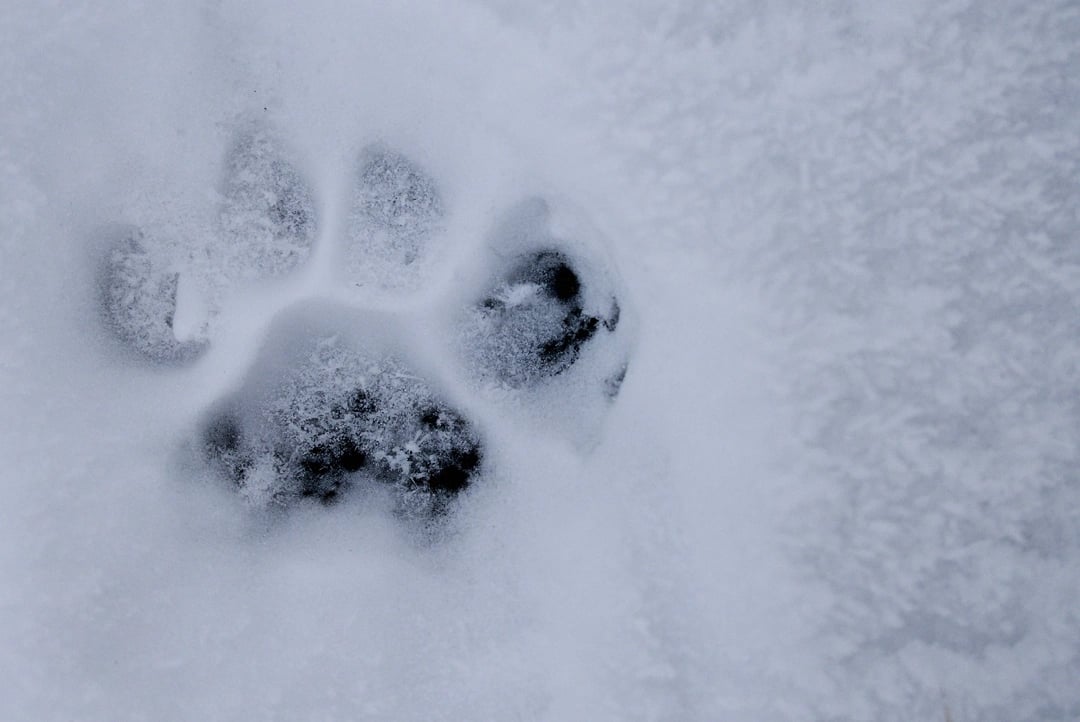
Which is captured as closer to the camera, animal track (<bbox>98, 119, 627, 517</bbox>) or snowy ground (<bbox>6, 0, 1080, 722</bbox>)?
snowy ground (<bbox>6, 0, 1080, 722</bbox>)

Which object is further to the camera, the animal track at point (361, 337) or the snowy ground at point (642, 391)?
the animal track at point (361, 337)

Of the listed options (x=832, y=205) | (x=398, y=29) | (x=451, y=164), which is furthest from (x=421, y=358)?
(x=832, y=205)

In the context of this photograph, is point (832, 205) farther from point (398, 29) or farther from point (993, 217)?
point (398, 29)

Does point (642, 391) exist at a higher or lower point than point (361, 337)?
lower
